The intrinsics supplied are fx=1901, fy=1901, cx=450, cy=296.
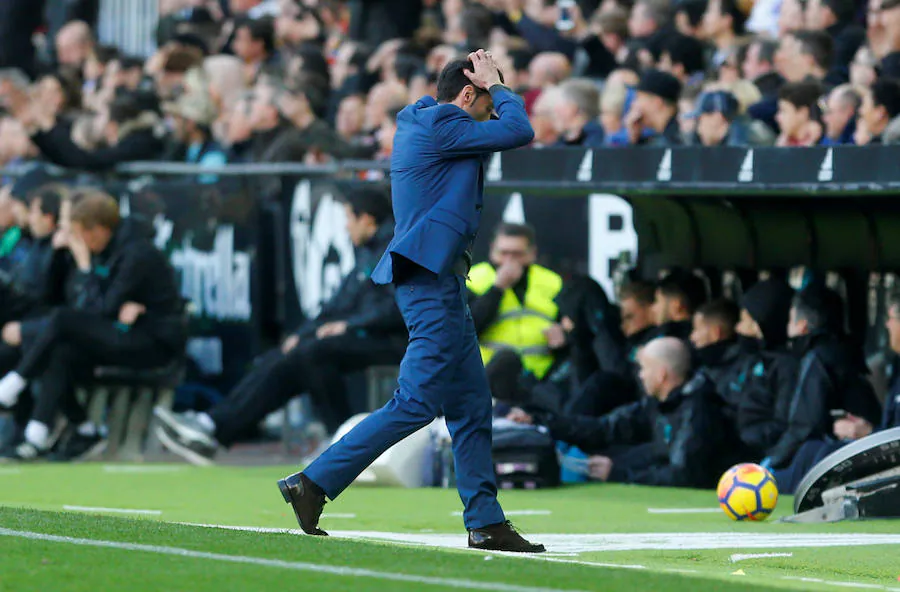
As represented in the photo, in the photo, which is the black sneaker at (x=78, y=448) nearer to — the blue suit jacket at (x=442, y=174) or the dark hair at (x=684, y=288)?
the dark hair at (x=684, y=288)

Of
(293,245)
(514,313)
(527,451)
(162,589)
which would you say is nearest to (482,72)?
(162,589)

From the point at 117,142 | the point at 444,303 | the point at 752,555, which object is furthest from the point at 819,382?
the point at 117,142

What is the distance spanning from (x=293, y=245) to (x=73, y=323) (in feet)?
5.85

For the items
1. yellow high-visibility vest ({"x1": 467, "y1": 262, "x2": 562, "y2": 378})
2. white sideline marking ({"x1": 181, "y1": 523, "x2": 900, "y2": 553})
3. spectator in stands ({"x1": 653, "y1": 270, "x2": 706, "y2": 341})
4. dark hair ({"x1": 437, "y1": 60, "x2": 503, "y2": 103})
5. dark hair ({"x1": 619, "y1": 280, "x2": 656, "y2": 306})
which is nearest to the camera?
dark hair ({"x1": 437, "y1": 60, "x2": 503, "y2": 103})

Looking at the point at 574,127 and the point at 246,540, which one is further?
the point at 574,127

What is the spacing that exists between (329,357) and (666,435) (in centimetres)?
298

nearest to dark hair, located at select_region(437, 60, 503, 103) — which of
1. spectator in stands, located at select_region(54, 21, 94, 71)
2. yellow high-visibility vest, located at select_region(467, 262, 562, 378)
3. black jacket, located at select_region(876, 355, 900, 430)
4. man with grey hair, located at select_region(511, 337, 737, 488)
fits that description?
Answer: black jacket, located at select_region(876, 355, 900, 430)

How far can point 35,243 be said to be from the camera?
50.1 feet

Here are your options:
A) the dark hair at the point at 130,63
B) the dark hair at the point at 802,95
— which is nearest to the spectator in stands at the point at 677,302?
the dark hair at the point at 802,95

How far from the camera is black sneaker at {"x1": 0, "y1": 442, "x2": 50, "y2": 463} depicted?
14562 mm

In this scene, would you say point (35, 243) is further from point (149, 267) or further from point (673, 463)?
point (673, 463)

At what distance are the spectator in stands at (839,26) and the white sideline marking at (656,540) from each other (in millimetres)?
→ 5146

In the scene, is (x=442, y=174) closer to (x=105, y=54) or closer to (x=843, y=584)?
(x=843, y=584)

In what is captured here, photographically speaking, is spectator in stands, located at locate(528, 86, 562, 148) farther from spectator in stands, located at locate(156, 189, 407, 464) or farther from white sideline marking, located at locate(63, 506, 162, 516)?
white sideline marking, located at locate(63, 506, 162, 516)
